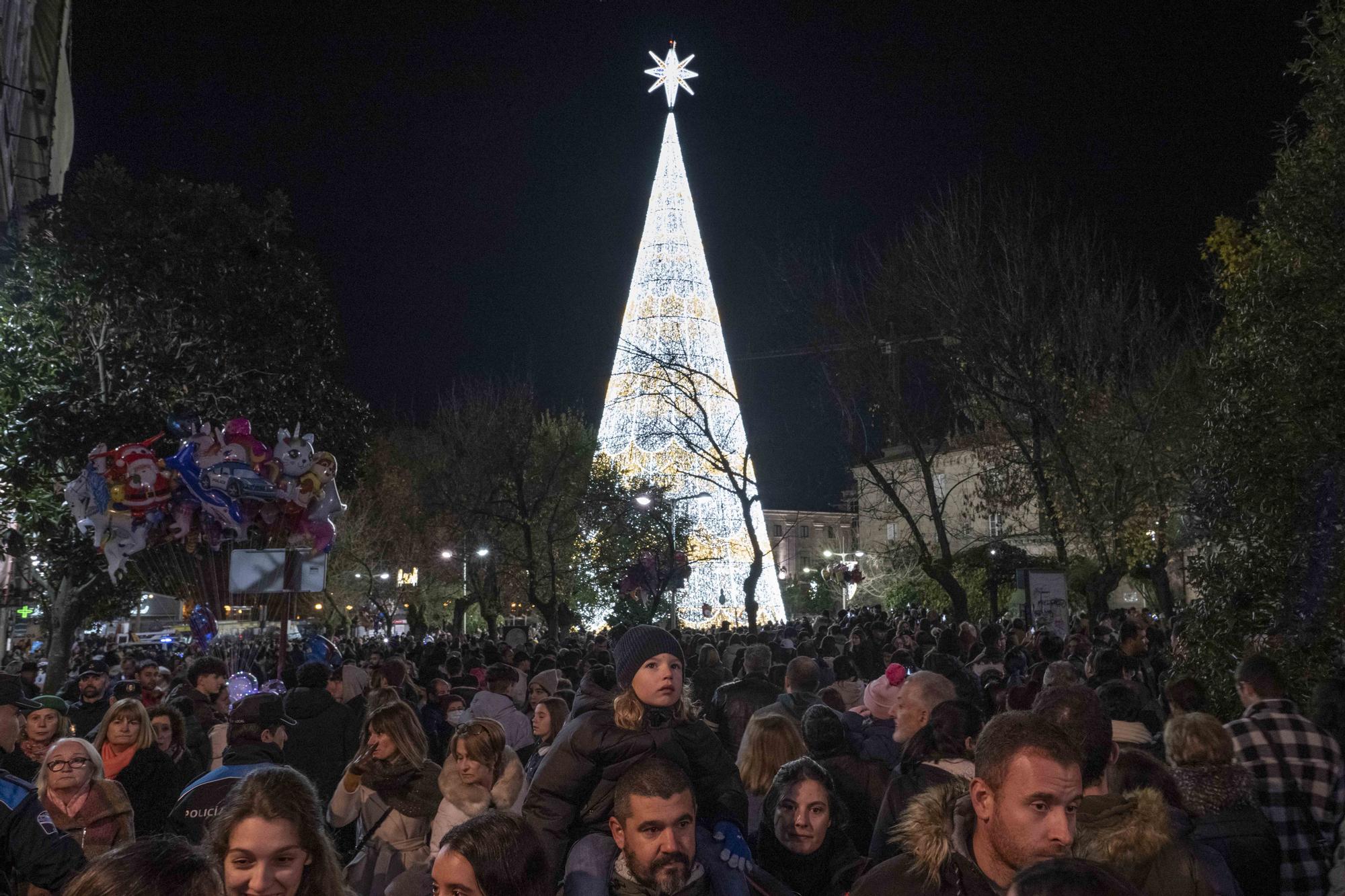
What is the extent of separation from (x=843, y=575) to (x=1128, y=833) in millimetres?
29638

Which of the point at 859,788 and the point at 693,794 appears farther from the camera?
the point at 859,788

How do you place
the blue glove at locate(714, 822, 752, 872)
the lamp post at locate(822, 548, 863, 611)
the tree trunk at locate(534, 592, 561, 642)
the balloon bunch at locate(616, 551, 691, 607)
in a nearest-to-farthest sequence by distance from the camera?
the blue glove at locate(714, 822, 752, 872), the tree trunk at locate(534, 592, 561, 642), the balloon bunch at locate(616, 551, 691, 607), the lamp post at locate(822, 548, 863, 611)

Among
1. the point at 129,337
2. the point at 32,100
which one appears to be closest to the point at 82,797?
the point at 129,337

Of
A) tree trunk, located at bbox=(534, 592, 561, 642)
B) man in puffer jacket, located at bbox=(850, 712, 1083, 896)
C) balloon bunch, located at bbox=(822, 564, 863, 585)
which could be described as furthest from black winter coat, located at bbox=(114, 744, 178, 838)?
balloon bunch, located at bbox=(822, 564, 863, 585)

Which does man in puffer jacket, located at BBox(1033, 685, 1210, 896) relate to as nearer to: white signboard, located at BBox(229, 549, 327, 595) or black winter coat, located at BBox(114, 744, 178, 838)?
black winter coat, located at BBox(114, 744, 178, 838)

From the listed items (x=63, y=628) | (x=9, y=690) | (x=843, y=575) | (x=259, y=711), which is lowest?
(x=259, y=711)

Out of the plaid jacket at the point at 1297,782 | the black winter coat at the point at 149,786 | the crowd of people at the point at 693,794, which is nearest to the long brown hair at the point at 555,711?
the crowd of people at the point at 693,794

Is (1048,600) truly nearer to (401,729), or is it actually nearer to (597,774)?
(401,729)

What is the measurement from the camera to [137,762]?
636cm

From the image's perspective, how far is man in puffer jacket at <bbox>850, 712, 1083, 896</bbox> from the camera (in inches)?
124

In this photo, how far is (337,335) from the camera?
24625 millimetres

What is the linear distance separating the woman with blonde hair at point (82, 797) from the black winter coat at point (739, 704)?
153 inches

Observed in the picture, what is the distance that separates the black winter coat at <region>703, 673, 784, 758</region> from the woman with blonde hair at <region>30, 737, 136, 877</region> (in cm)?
389

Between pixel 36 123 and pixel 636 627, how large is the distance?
27.7 m
